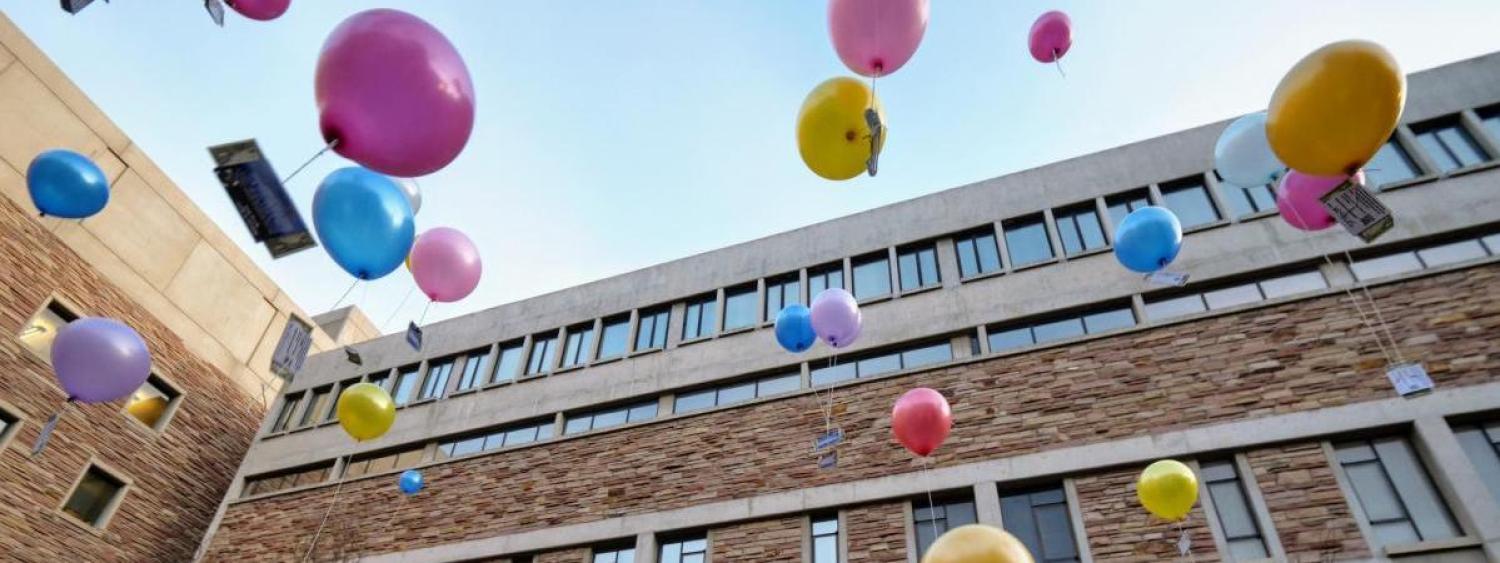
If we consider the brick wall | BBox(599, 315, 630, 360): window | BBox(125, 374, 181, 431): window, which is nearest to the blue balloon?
the brick wall

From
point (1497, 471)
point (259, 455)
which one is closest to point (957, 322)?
point (1497, 471)

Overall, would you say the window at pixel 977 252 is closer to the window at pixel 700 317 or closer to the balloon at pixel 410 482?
the window at pixel 700 317

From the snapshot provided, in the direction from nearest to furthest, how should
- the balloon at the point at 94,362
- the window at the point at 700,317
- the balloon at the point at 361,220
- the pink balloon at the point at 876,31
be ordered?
1. the balloon at the point at 361,220
2. the pink balloon at the point at 876,31
3. the balloon at the point at 94,362
4. the window at the point at 700,317

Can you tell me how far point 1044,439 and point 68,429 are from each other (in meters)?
19.4

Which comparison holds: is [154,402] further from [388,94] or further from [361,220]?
[388,94]

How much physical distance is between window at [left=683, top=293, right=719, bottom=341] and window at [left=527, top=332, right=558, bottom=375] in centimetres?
343

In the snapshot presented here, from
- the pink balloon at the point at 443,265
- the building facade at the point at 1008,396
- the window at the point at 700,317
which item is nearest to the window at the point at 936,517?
the building facade at the point at 1008,396

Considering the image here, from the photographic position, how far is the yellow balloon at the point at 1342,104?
4922mm

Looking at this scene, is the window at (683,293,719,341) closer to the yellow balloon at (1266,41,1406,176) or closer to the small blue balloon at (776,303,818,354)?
the small blue balloon at (776,303,818,354)

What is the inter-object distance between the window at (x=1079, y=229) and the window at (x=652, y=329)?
27.1 ft

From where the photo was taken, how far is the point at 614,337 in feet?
54.0

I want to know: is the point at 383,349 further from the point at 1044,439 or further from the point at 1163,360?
the point at 1163,360

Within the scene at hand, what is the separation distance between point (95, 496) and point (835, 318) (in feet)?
56.3

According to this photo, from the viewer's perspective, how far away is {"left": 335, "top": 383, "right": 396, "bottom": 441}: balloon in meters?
9.29
